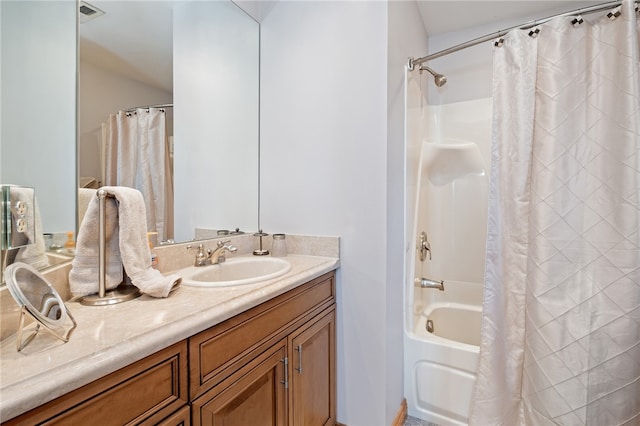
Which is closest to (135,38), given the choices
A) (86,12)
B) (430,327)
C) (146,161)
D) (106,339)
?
(86,12)

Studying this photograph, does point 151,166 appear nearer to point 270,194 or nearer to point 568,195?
point 270,194

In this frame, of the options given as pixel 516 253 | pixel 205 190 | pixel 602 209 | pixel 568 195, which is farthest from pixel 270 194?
pixel 602 209

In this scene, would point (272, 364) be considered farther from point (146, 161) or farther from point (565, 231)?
point (565, 231)

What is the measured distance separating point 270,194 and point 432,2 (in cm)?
158

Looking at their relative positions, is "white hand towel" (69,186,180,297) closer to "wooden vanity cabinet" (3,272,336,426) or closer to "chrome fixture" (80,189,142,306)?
"chrome fixture" (80,189,142,306)

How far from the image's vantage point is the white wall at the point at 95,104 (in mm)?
1076

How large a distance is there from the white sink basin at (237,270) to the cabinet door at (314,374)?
0.31 metres

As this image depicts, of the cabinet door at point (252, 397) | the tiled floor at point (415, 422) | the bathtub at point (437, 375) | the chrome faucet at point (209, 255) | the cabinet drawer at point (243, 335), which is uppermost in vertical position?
the chrome faucet at point (209, 255)

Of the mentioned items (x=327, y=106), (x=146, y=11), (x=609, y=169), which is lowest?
(x=609, y=169)

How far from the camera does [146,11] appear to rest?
4.32 ft

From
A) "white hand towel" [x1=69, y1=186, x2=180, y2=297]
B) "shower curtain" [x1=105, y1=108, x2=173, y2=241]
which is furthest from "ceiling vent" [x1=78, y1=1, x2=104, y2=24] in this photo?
"white hand towel" [x1=69, y1=186, x2=180, y2=297]

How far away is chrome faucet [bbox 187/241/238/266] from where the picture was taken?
1421 mm

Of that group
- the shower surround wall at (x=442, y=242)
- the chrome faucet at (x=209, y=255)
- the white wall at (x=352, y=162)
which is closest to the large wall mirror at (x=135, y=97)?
the chrome faucet at (x=209, y=255)

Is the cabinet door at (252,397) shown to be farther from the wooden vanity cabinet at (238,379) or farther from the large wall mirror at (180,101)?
the large wall mirror at (180,101)
